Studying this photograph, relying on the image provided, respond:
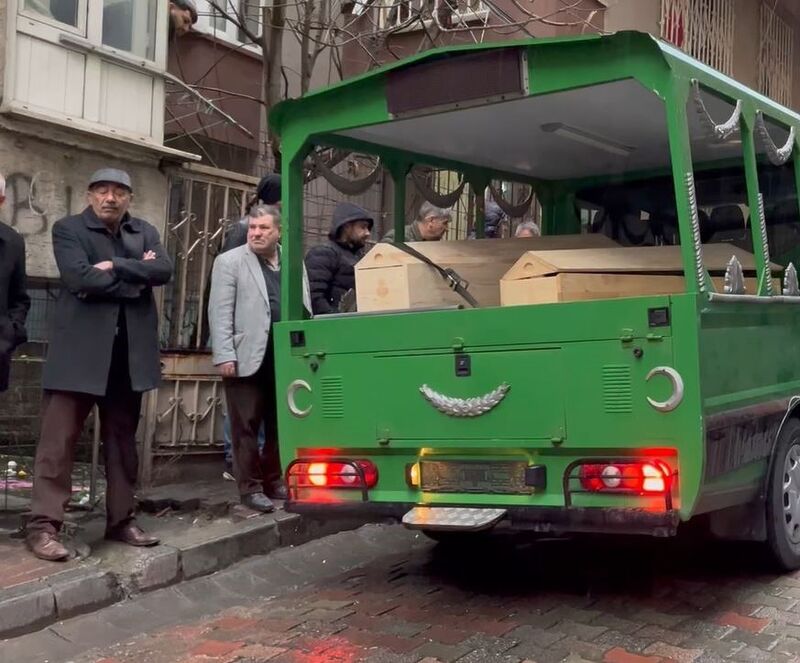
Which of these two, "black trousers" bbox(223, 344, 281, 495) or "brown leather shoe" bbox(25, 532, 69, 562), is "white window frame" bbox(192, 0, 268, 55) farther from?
"brown leather shoe" bbox(25, 532, 69, 562)

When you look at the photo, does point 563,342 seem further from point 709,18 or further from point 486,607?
point 709,18

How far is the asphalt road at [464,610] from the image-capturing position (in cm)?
384

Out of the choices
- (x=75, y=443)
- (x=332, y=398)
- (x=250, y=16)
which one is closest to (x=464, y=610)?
(x=332, y=398)

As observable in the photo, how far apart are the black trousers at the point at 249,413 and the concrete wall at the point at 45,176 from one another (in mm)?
1447

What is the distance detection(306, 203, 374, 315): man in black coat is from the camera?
610 centimetres

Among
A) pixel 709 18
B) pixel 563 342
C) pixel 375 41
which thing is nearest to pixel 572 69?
pixel 563 342

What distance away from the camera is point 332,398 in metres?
4.49

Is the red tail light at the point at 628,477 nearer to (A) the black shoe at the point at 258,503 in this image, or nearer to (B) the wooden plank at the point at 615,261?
(B) the wooden plank at the point at 615,261

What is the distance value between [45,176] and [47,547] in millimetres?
2472

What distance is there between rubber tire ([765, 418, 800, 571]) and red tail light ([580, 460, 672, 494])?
1.00 metres

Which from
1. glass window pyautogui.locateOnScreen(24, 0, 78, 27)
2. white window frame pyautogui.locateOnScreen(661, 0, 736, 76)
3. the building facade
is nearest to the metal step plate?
the building facade

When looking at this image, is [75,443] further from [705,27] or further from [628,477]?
[705,27]

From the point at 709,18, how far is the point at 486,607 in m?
10.5

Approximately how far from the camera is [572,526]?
3.87 m
